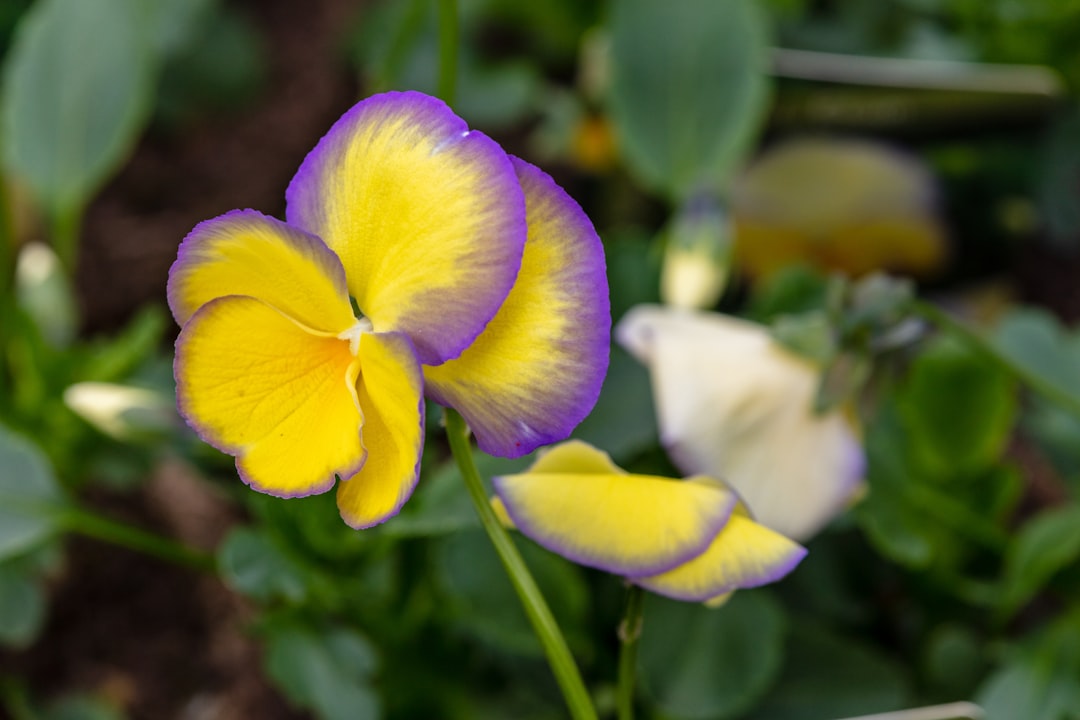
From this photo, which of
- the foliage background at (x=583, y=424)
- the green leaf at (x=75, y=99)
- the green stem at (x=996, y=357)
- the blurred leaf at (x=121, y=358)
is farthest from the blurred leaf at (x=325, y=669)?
the green leaf at (x=75, y=99)

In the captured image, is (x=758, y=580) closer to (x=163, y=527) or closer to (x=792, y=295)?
(x=792, y=295)

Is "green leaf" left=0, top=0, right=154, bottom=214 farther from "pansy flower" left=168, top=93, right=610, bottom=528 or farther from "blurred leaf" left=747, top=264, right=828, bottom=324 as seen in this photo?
"pansy flower" left=168, top=93, right=610, bottom=528

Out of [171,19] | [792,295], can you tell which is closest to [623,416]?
[792,295]

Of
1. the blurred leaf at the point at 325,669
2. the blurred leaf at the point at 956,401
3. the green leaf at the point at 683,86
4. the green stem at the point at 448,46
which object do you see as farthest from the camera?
the green leaf at the point at 683,86

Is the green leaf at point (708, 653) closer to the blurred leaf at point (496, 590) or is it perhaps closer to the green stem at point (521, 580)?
the blurred leaf at point (496, 590)

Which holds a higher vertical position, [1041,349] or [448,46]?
[448,46]

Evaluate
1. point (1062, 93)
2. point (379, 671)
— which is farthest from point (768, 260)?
point (379, 671)

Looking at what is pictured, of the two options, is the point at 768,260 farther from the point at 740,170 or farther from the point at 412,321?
the point at 412,321

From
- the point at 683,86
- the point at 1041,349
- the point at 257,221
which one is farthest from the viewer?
the point at 683,86
